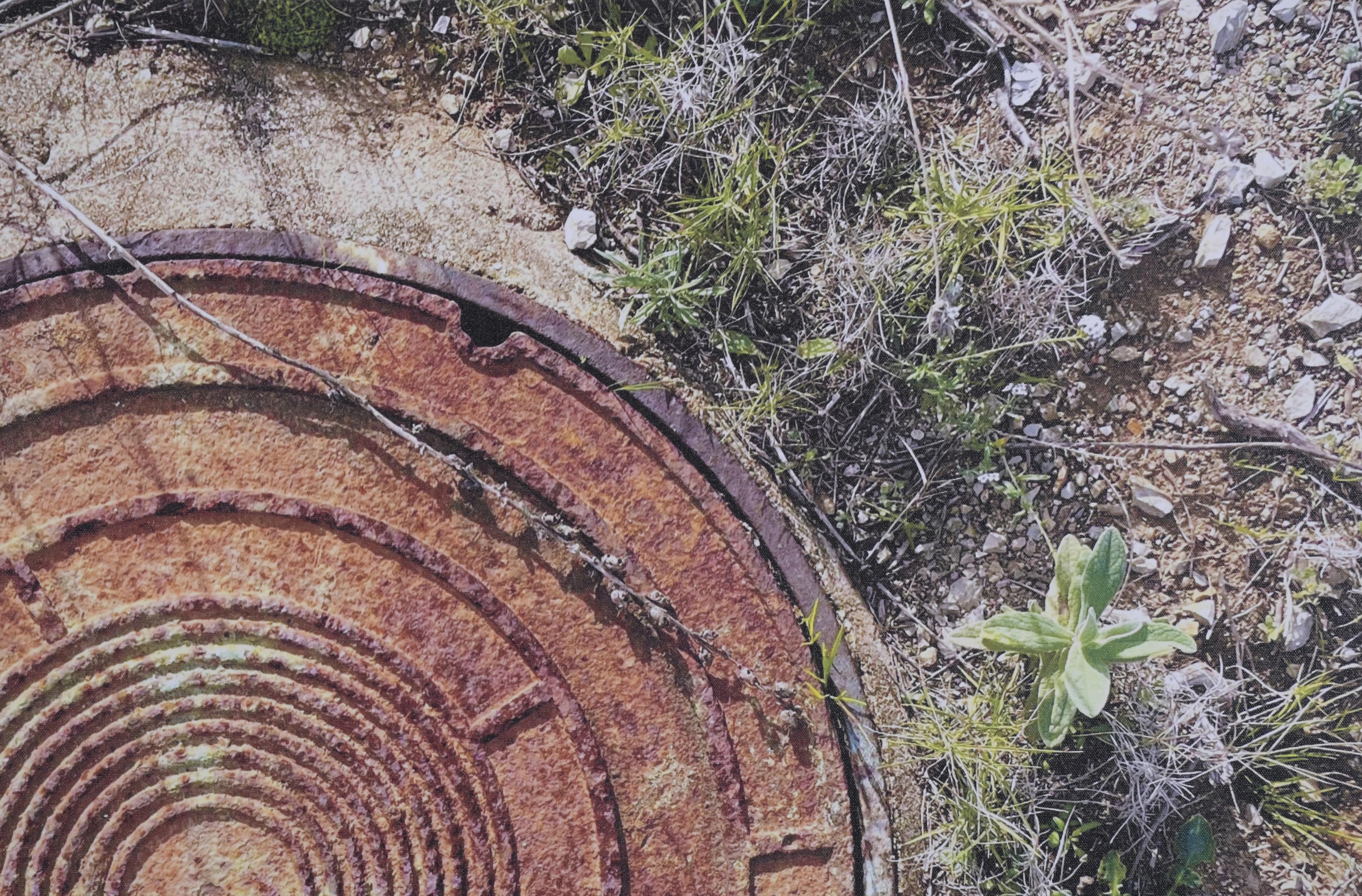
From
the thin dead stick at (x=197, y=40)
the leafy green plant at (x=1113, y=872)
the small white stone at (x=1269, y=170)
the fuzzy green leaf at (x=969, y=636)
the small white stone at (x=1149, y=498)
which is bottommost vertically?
the leafy green plant at (x=1113, y=872)

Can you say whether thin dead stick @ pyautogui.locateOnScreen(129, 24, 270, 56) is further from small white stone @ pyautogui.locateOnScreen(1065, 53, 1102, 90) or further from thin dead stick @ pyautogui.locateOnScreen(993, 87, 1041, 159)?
small white stone @ pyautogui.locateOnScreen(1065, 53, 1102, 90)

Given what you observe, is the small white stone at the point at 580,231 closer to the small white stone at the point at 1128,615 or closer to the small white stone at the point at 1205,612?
the small white stone at the point at 1128,615

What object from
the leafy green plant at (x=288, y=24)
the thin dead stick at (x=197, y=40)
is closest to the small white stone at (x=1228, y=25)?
the leafy green plant at (x=288, y=24)

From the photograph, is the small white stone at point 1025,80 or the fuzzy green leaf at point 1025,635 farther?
the small white stone at point 1025,80

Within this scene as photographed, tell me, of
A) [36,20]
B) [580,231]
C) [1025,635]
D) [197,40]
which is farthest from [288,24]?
[1025,635]

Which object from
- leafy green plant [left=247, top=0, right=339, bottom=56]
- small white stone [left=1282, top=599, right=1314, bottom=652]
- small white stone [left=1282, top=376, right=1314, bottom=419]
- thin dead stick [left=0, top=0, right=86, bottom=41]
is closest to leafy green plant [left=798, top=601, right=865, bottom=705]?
small white stone [left=1282, top=599, right=1314, bottom=652]

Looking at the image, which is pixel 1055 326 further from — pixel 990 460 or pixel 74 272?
pixel 74 272

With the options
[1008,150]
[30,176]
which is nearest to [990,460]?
[1008,150]
